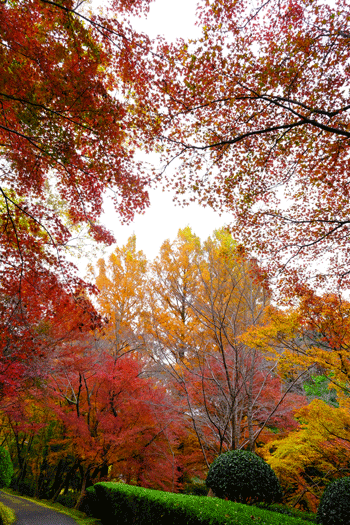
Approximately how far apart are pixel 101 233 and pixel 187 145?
1.86 meters

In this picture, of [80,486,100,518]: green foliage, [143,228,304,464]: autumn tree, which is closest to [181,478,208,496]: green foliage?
[143,228,304,464]: autumn tree

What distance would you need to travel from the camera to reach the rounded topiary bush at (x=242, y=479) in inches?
173

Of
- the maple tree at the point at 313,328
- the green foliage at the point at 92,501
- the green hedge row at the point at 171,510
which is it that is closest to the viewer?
the green hedge row at the point at 171,510

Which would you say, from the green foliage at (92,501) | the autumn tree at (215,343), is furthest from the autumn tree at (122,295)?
the green foliage at (92,501)

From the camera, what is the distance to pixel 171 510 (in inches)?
157

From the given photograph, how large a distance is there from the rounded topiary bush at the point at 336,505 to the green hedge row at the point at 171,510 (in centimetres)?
121

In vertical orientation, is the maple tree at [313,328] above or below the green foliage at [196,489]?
above

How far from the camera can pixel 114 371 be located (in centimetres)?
764

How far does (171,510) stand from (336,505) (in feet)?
7.98

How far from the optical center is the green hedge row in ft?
10.3

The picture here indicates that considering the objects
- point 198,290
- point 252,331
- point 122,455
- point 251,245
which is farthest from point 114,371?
point 251,245

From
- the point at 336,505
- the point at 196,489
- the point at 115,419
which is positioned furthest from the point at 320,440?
the point at 196,489

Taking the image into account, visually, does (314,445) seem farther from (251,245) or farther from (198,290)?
(198,290)

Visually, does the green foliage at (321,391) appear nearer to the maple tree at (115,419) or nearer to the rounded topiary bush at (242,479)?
the maple tree at (115,419)
